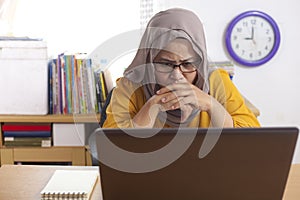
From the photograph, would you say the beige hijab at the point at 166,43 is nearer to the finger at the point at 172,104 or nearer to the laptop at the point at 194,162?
the finger at the point at 172,104

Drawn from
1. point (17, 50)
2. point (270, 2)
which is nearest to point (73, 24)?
point (17, 50)

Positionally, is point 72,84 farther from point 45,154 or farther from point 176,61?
point 176,61

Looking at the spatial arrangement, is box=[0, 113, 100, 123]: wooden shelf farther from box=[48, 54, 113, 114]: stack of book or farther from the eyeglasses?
the eyeglasses

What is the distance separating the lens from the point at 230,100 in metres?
1.62

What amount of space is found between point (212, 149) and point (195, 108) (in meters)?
0.62

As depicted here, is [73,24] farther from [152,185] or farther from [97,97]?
[152,185]

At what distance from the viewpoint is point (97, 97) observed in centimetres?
250

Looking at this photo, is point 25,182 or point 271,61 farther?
point 271,61

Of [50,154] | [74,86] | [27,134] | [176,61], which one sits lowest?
[50,154]

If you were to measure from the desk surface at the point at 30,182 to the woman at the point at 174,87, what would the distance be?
26cm

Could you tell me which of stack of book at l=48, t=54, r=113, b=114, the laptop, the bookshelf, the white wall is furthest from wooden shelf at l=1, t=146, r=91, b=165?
the laptop

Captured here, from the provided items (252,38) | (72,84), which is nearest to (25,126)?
(72,84)

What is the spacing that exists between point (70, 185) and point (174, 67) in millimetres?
→ 526

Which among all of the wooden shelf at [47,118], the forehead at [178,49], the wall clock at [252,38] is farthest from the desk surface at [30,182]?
the wall clock at [252,38]
